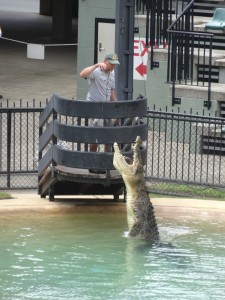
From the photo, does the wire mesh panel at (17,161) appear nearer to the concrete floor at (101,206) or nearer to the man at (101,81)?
the concrete floor at (101,206)

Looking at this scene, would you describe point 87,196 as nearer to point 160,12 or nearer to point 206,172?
point 206,172

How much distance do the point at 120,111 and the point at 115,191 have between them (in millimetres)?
1429

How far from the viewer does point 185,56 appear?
22.4m

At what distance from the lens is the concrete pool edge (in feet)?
54.4

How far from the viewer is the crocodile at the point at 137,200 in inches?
612

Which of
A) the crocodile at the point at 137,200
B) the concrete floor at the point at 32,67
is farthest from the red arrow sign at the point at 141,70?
the crocodile at the point at 137,200

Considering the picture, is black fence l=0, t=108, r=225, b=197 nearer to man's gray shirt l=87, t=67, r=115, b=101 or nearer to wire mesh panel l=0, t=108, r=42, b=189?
wire mesh panel l=0, t=108, r=42, b=189

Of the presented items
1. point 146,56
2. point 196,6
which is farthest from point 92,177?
point 196,6

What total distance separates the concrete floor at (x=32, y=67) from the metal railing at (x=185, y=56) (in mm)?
3915

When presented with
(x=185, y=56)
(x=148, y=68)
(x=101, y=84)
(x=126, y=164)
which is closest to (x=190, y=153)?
(x=185, y=56)

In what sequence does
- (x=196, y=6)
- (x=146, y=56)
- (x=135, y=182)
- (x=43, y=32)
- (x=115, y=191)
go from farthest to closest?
(x=43, y=32)
(x=196, y=6)
(x=146, y=56)
(x=115, y=191)
(x=135, y=182)

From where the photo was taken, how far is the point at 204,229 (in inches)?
635

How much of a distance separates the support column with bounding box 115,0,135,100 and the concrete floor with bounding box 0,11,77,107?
7756 millimetres

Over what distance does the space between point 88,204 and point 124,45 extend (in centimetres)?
222
